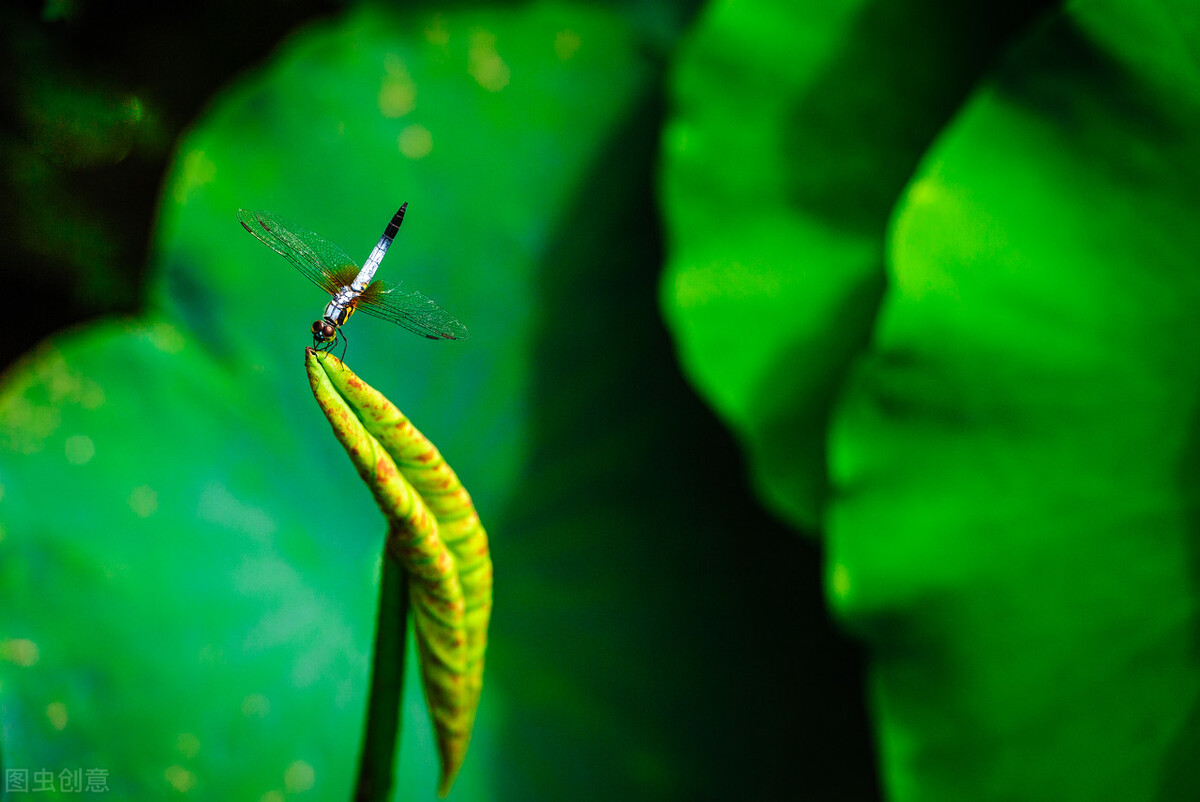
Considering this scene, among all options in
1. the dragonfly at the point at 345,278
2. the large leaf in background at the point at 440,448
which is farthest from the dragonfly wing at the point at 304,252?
the large leaf in background at the point at 440,448

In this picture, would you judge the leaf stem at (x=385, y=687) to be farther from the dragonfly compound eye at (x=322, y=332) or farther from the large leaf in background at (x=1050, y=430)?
the large leaf in background at (x=1050, y=430)

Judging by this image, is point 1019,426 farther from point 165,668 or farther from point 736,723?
point 165,668

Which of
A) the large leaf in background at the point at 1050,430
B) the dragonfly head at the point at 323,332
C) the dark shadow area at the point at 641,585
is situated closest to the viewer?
the dragonfly head at the point at 323,332

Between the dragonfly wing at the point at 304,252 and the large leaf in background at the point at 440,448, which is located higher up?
Answer: the dragonfly wing at the point at 304,252

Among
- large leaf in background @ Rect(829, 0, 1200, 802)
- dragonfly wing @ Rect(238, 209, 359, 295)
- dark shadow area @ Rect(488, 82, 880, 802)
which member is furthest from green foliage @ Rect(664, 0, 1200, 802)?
dragonfly wing @ Rect(238, 209, 359, 295)

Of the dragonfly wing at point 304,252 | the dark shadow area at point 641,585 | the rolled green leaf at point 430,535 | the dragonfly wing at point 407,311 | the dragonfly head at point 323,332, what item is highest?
the dragonfly wing at point 304,252

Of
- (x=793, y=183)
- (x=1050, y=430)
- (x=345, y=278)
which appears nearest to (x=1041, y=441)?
(x=1050, y=430)

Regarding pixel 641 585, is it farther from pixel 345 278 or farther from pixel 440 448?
pixel 345 278

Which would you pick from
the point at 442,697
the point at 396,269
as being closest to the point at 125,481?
the point at 396,269

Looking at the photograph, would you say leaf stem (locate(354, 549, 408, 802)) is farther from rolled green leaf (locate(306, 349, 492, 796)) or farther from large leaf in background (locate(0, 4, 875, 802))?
large leaf in background (locate(0, 4, 875, 802))
